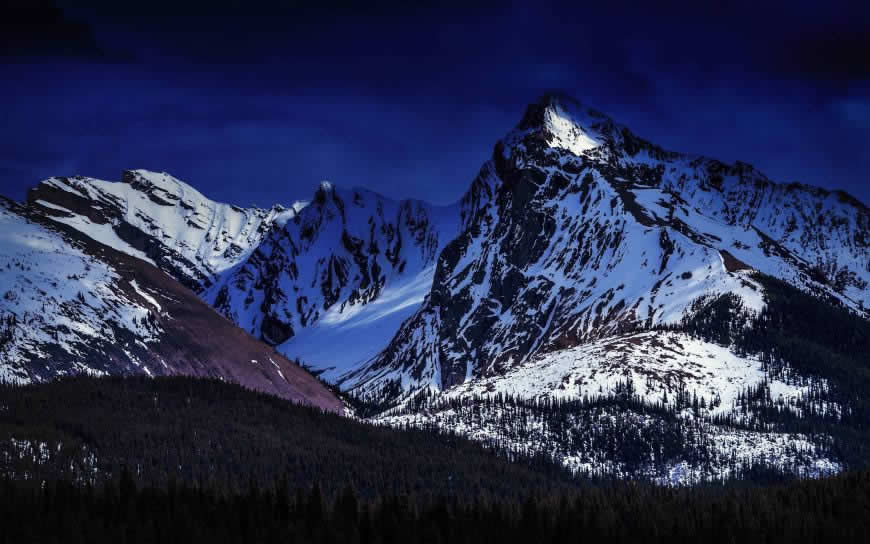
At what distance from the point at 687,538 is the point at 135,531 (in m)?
67.2

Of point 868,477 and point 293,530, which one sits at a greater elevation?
point 868,477

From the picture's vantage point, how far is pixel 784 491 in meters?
170

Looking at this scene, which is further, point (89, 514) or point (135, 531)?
point (89, 514)

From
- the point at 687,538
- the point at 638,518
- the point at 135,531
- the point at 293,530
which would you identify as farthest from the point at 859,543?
the point at 135,531

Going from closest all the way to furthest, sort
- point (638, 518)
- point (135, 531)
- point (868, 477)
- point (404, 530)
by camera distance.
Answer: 1. point (135, 531)
2. point (404, 530)
3. point (638, 518)
4. point (868, 477)

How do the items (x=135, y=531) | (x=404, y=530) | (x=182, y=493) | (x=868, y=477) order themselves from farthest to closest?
1. (x=868, y=477)
2. (x=182, y=493)
3. (x=404, y=530)
4. (x=135, y=531)

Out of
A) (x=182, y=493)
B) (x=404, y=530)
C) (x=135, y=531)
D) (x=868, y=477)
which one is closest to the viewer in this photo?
(x=135, y=531)

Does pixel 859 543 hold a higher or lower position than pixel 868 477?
lower

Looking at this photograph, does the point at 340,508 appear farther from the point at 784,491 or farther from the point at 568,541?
the point at 784,491

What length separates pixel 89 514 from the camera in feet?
424

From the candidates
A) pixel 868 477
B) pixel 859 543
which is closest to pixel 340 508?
pixel 859 543

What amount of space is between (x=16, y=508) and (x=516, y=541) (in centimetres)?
6407

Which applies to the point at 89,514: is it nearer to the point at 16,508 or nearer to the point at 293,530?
the point at 16,508

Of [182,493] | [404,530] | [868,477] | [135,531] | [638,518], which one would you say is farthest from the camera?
[868,477]
